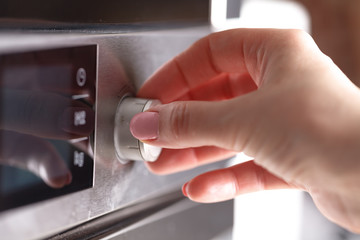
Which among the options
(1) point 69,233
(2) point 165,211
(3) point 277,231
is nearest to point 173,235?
(2) point 165,211

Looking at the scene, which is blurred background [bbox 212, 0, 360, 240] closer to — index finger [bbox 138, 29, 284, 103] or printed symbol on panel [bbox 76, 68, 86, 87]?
index finger [bbox 138, 29, 284, 103]

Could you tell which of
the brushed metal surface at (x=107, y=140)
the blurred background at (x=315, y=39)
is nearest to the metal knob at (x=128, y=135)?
the brushed metal surface at (x=107, y=140)

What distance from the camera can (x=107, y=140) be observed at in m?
0.30

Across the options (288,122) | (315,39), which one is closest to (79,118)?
(288,122)

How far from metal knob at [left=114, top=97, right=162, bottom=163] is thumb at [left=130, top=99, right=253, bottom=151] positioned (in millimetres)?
10

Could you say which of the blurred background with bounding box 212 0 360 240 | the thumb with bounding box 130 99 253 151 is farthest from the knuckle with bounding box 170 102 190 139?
the blurred background with bounding box 212 0 360 240

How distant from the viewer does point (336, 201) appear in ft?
1.03

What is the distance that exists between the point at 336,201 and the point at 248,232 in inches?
9.2

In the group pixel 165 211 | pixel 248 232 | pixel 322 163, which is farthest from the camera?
pixel 248 232

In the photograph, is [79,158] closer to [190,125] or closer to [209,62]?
[190,125]

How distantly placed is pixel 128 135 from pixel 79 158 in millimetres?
50

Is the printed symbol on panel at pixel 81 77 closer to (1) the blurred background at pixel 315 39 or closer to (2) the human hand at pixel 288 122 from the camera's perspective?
(2) the human hand at pixel 288 122

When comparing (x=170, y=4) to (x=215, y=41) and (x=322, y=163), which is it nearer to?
(x=215, y=41)

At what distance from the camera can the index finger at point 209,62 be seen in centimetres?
35
